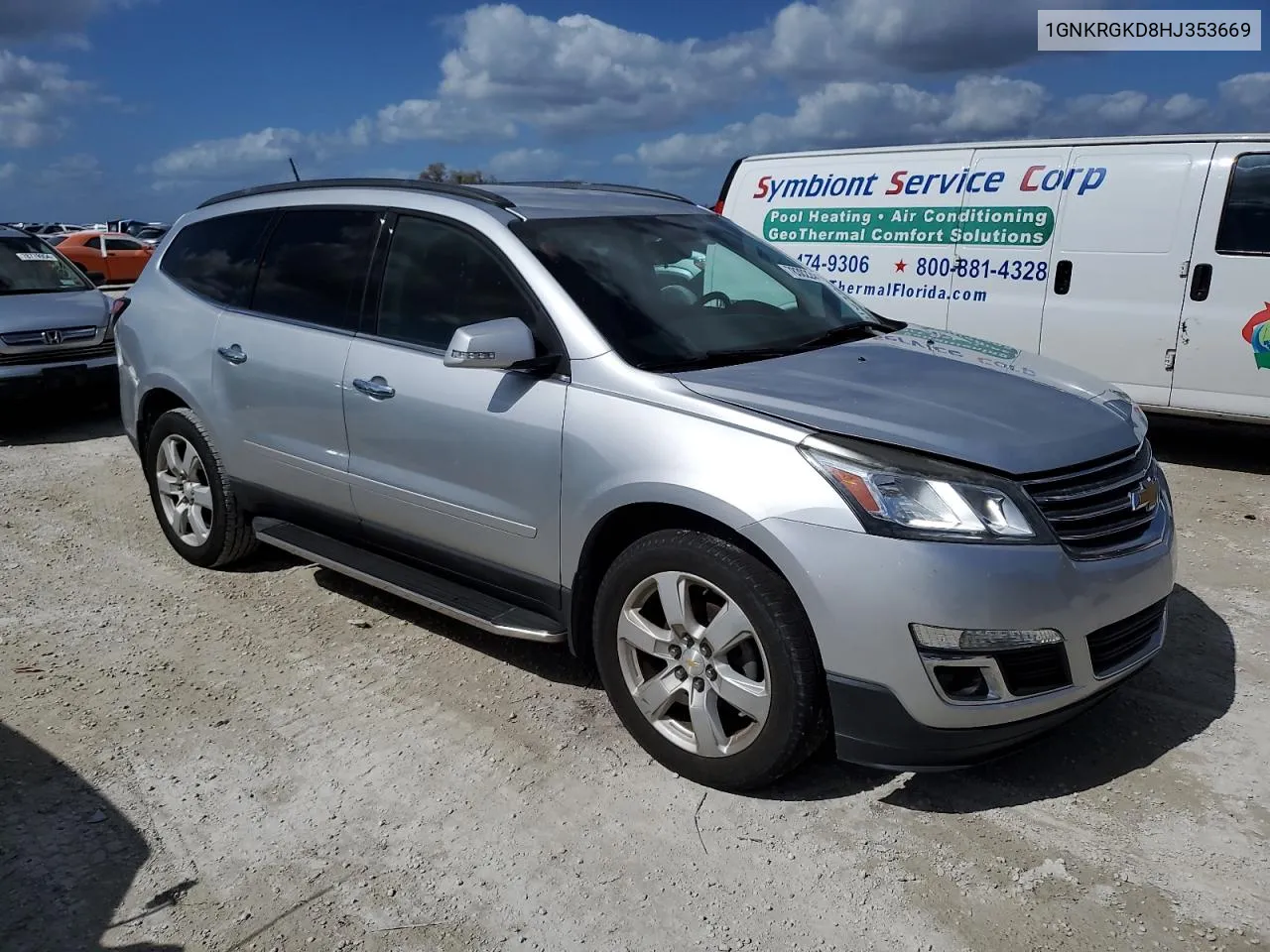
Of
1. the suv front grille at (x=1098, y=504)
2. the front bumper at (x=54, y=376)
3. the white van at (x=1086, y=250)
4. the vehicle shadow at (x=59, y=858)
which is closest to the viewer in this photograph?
the vehicle shadow at (x=59, y=858)

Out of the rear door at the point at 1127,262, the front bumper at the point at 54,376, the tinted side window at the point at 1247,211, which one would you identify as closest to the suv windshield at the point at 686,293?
the rear door at the point at 1127,262

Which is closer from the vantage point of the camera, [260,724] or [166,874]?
[166,874]

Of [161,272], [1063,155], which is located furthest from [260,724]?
[1063,155]

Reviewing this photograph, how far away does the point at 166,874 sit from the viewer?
2934 mm

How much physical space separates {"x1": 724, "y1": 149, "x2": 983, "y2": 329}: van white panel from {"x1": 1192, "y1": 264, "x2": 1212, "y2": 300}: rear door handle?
1632mm

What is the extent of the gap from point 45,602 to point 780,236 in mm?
6162

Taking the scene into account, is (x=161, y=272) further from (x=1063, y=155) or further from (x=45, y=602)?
(x=1063, y=155)

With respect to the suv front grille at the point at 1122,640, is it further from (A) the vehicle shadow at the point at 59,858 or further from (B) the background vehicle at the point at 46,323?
(B) the background vehicle at the point at 46,323

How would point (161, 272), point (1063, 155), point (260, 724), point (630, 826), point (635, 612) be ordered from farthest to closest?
point (1063, 155) < point (161, 272) < point (260, 724) < point (635, 612) < point (630, 826)

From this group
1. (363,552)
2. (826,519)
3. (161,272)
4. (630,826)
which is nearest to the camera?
(826,519)

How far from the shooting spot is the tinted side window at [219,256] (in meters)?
4.91

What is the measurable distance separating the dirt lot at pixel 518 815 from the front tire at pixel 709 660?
163 mm

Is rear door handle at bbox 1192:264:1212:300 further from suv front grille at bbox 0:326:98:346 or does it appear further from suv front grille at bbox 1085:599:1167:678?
suv front grille at bbox 0:326:98:346

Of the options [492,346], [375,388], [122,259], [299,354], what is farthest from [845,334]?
[122,259]
